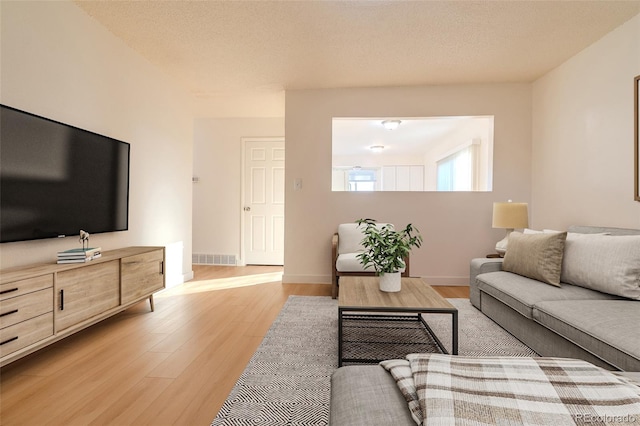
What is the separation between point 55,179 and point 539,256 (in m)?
3.55

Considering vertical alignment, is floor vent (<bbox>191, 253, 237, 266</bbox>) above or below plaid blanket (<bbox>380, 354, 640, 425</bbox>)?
below

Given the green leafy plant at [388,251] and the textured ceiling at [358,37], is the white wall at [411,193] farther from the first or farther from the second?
the green leafy plant at [388,251]

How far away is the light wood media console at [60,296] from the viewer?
1.67 meters

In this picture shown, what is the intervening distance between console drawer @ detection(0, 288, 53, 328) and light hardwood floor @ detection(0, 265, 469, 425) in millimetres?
368

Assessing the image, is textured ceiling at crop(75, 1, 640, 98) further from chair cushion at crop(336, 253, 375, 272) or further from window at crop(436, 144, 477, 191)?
chair cushion at crop(336, 253, 375, 272)

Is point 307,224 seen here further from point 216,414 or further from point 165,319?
point 216,414

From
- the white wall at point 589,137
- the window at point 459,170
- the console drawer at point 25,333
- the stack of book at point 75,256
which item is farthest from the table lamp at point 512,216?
the console drawer at point 25,333

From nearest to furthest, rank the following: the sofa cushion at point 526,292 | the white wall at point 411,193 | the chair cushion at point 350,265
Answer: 1. the sofa cushion at point 526,292
2. the chair cushion at point 350,265
3. the white wall at point 411,193

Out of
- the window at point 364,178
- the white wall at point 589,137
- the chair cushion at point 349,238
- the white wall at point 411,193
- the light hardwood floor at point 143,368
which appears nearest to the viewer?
the light hardwood floor at point 143,368

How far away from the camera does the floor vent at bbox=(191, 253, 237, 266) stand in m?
5.52

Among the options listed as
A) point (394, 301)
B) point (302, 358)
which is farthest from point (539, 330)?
point (302, 358)

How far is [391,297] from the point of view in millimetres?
2092

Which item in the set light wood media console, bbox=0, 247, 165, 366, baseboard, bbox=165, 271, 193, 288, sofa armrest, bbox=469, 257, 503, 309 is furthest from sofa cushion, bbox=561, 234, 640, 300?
baseboard, bbox=165, 271, 193, 288

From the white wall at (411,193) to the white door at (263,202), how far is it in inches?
53.8
